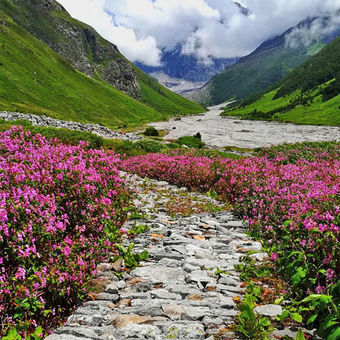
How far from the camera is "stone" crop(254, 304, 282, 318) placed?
457 centimetres

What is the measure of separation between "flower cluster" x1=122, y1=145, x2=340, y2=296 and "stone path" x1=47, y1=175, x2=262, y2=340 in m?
1.06

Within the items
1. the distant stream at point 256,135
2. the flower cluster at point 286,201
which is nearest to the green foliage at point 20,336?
the flower cluster at point 286,201

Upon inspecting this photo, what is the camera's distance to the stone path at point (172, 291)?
4.32 m

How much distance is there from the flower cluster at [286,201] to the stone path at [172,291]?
1.06m

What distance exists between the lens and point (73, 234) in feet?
24.8

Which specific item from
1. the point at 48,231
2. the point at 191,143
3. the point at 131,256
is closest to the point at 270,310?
the point at 131,256

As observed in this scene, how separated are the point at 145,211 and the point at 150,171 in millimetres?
8501

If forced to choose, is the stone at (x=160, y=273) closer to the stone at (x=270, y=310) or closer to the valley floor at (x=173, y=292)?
the valley floor at (x=173, y=292)

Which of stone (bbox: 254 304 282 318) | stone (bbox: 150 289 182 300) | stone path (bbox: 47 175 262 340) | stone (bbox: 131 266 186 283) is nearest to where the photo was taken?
stone path (bbox: 47 175 262 340)

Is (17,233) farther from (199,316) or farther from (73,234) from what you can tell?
(199,316)

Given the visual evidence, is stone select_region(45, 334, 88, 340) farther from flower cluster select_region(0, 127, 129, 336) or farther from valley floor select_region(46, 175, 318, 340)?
flower cluster select_region(0, 127, 129, 336)

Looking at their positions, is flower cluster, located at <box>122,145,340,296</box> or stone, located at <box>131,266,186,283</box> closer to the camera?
flower cluster, located at <box>122,145,340,296</box>

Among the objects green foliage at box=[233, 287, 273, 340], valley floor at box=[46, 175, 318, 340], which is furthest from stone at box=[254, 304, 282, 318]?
green foliage at box=[233, 287, 273, 340]

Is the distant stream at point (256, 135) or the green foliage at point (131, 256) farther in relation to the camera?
the distant stream at point (256, 135)
